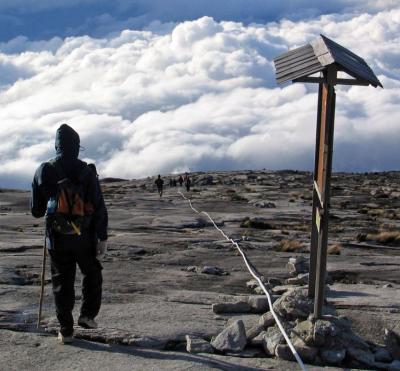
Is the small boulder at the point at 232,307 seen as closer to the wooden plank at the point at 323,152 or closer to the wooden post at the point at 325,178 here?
the wooden post at the point at 325,178

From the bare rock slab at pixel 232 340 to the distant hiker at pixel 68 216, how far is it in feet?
5.03

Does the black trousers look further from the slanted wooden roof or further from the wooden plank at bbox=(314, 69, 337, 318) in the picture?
the slanted wooden roof

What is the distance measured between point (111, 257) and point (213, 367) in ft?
27.9

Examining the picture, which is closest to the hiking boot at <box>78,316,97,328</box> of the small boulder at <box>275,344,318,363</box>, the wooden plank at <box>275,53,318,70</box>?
the small boulder at <box>275,344,318,363</box>

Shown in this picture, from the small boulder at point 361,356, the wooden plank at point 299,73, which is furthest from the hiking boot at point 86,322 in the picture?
the wooden plank at point 299,73

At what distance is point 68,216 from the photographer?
7.13 meters

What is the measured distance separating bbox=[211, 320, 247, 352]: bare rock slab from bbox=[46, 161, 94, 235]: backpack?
197 cm

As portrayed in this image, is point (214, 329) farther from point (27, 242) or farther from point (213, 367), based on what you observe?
point (27, 242)

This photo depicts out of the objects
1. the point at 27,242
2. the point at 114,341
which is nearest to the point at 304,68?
the point at 114,341

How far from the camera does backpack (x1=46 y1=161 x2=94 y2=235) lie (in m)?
7.11

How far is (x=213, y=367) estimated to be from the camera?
666cm

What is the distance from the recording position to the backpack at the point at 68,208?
7109mm

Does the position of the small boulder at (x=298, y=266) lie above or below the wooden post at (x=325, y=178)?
below

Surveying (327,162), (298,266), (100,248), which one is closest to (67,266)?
(100,248)
